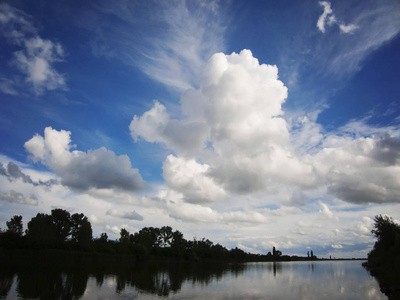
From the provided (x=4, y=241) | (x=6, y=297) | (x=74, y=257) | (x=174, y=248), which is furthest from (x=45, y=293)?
(x=174, y=248)

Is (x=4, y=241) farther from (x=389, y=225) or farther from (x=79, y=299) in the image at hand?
(x=389, y=225)

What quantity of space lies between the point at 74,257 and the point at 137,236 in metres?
87.4

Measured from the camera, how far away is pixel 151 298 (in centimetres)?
3416

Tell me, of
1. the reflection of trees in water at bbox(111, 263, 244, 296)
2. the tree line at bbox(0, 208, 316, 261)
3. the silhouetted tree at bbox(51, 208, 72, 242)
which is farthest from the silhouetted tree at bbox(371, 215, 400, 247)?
the silhouetted tree at bbox(51, 208, 72, 242)

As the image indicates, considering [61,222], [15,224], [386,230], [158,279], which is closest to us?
[158,279]

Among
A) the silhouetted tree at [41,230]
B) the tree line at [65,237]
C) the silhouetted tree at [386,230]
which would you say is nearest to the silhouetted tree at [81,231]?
the tree line at [65,237]

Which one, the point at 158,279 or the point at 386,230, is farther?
the point at 386,230

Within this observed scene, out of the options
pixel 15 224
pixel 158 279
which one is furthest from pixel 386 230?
pixel 15 224

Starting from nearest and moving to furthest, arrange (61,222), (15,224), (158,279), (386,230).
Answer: (158,279) → (386,230) → (15,224) → (61,222)

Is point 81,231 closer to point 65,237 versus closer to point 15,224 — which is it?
point 65,237

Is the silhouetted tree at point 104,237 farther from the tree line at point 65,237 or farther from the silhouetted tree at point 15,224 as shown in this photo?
the silhouetted tree at point 15,224

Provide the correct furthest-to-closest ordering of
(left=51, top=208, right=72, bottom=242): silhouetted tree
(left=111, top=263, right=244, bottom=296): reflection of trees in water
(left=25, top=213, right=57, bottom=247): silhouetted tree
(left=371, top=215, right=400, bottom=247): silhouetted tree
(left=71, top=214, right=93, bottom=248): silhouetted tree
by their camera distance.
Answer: (left=51, top=208, right=72, bottom=242): silhouetted tree
(left=71, top=214, right=93, bottom=248): silhouetted tree
(left=25, top=213, right=57, bottom=247): silhouetted tree
(left=371, top=215, right=400, bottom=247): silhouetted tree
(left=111, top=263, right=244, bottom=296): reflection of trees in water

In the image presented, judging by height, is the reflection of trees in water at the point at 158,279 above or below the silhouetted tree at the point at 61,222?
below

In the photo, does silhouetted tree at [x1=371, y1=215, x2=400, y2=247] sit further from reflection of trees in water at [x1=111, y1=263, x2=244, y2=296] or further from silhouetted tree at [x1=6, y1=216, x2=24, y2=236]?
silhouetted tree at [x1=6, y1=216, x2=24, y2=236]
